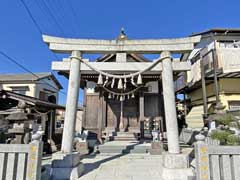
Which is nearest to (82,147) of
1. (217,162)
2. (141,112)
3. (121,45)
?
(141,112)

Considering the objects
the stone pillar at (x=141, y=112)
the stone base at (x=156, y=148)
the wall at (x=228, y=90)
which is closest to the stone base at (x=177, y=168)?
the stone base at (x=156, y=148)

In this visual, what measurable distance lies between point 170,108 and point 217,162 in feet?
5.98

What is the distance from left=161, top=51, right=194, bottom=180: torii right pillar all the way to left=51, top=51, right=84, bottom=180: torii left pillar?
242cm

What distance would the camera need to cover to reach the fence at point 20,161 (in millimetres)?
3475

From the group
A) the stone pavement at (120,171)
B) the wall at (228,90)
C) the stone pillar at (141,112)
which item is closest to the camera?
the stone pavement at (120,171)

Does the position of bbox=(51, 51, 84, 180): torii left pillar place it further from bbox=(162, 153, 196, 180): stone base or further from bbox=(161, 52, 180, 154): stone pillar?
bbox=(161, 52, 180, 154): stone pillar

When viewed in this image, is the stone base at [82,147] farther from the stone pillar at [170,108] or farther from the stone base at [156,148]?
the stone pillar at [170,108]

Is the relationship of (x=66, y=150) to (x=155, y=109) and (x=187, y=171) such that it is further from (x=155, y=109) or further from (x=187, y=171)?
(x=155, y=109)

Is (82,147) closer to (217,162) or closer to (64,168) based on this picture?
(64,168)

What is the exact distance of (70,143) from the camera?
16.1 feet

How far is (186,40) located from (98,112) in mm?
6999

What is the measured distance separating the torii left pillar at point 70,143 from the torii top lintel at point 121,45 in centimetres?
31

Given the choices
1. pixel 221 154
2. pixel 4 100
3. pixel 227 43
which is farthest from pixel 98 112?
pixel 227 43

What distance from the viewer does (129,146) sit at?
845cm
